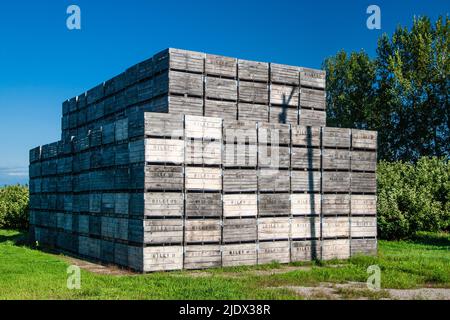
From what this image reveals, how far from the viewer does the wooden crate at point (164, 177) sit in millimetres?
12355

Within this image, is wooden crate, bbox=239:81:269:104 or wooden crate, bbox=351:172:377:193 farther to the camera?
wooden crate, bbox=351:172:377:193

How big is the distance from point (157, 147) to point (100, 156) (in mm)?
2998

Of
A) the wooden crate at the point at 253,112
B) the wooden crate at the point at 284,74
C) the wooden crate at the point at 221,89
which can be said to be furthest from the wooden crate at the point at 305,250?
the wooden crate at the point at 284,74

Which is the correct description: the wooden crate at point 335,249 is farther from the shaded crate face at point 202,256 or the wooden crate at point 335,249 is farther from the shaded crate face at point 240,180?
the shaded crate face at point 202,256

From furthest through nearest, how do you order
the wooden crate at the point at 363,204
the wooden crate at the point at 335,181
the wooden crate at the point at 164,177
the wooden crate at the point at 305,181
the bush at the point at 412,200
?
the bush at the point at 412,200
the wooden crate at the point at 363,204
the wooden crate at the point at 335,181
the wooden crate at the point at 305,181
the wooden crate at the point at 164,177

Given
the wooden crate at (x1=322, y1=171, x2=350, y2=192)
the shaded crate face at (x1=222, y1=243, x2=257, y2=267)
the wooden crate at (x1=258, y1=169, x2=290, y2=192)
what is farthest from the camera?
the wooden crate at (x1=322, y1=171, x2=350, y2=192)

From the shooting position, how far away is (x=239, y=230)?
1348 centimetres

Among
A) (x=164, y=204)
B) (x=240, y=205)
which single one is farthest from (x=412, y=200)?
(x=164, y=204)

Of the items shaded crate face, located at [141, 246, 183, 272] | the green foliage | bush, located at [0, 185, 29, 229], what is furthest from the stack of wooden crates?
the green foliage

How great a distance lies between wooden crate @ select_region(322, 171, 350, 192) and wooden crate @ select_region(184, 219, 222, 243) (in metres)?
3.49

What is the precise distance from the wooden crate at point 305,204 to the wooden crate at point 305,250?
794 millimetres

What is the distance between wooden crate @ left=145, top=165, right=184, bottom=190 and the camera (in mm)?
12355

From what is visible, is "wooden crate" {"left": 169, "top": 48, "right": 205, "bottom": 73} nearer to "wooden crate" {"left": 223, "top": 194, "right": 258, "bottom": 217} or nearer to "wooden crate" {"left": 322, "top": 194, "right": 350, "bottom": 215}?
"wooden crate" {"left": 223, "top": 194, "right": 258, "bottom": 217}
